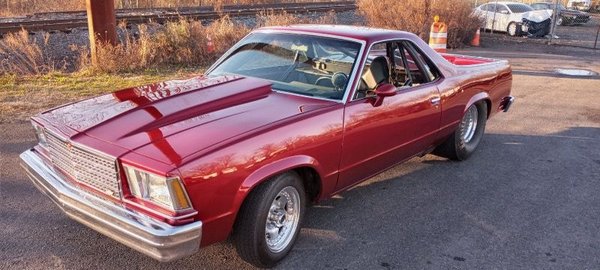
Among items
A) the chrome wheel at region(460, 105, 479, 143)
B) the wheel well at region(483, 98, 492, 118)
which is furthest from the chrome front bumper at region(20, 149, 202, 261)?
the wheel well at region(483, 98, 492, 118)

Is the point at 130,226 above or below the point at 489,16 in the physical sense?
below

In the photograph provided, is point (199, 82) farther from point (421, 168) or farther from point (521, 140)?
point (521, 140)

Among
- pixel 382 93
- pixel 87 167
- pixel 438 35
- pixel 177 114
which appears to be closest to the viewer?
pixel 87 167

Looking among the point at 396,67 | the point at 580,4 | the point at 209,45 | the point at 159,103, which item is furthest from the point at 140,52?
the point at 580,4

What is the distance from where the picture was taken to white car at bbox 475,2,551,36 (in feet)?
65.7

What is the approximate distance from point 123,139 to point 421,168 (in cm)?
345

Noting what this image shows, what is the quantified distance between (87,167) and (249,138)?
99 centimetres

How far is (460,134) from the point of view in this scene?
559cm

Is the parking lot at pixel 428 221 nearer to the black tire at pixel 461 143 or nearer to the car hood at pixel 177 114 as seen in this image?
the black tire at pixel 461 143

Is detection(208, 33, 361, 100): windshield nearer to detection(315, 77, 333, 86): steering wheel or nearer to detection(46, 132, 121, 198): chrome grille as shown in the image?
detection(315, 77, 333, 86): steering wheel

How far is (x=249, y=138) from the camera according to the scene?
3.14 m

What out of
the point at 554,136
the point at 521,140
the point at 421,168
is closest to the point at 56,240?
the point at 421,168

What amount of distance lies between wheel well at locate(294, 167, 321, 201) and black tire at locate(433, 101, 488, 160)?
7.51 ft

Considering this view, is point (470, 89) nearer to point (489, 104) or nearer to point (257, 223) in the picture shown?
point (489, 104)
